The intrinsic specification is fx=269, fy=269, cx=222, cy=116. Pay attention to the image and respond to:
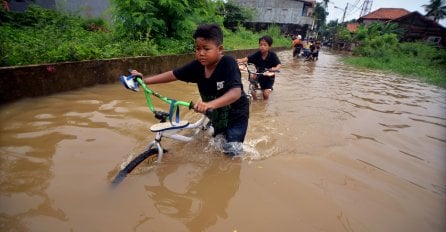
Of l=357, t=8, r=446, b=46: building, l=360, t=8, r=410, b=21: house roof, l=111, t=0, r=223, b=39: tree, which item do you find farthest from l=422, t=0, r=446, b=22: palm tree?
l=111, t=0, r=223, b=39: tree

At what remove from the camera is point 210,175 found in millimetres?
3092

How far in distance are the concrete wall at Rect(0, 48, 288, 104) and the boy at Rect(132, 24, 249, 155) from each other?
304 cm

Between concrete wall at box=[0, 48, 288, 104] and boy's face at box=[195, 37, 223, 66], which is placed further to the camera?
concrete wall at box=[0, 48, 288, 104]

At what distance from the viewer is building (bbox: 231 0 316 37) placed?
38094mm

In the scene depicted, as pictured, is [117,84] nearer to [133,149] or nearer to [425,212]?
[133,149]

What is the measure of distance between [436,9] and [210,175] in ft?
179

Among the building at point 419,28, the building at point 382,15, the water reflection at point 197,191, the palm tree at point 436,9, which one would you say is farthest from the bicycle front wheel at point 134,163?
the palm tree at point 436,9

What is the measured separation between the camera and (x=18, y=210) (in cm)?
222

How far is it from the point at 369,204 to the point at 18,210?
323cm

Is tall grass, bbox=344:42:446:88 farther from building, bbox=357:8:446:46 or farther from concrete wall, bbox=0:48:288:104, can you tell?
concrete wall, bbox=0:48:288:104

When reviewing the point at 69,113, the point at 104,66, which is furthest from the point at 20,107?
the point at 104,66

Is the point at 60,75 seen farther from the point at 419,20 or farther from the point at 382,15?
the point at 382,15

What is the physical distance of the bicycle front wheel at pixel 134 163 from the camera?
2.56 meters

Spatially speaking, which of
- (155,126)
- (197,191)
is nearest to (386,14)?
(197,191)
